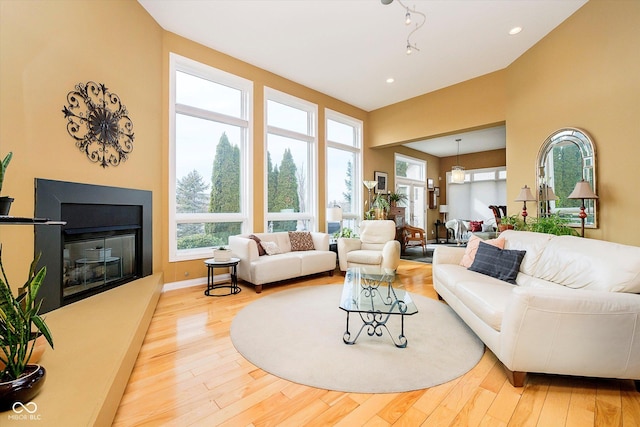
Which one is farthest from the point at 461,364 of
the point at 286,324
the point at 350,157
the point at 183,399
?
the point at 350,157

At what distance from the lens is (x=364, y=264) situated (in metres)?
4.76

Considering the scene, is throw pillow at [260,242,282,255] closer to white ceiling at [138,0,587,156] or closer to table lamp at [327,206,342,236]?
table lamp at [327,206,342,236]

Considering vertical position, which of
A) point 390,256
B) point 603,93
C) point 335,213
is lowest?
point 390,256

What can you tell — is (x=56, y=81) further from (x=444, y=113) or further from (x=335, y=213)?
(x=444, y=113)

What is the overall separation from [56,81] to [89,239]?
1496 millimetres

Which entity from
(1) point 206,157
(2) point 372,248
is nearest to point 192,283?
(1) point 206,157

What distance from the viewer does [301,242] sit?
4.91 meters

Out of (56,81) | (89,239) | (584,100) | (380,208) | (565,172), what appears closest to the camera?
(56,81)

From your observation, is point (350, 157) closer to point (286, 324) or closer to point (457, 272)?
point (457, 272)

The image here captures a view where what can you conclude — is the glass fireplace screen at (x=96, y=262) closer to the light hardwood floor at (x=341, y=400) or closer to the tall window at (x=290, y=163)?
the light hardwood floor at (x=341, y=400)

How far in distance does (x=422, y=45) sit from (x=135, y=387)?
16.7ft

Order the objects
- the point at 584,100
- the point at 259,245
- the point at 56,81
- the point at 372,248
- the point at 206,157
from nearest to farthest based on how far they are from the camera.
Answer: the point at 56,81 < the point at 584,100 < the point at 259,245 < the point at 206,157 < the point at 372,248

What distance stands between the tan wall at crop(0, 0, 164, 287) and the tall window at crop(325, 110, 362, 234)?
3.60m

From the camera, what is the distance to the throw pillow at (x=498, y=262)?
2883 mm
